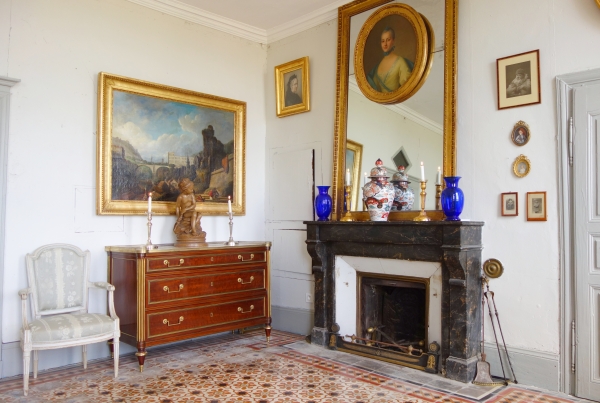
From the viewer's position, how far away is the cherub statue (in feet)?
16.8

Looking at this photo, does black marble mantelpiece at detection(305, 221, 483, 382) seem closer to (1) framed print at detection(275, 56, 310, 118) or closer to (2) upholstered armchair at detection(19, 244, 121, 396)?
(1) framed print at detection(275, 56, 310, 118)

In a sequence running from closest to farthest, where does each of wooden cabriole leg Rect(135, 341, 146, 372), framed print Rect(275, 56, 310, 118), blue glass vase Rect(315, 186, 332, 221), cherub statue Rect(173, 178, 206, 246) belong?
wooden cabriole leg Rect(135, 341, 146, 372)
cherub statue Rect(173, 178, 206, 246)
blue glass vase Rect(315, 186, 332, 221)
framed print Rect(275, 56, 310, 118)

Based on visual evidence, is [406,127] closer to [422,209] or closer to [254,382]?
[422,209]

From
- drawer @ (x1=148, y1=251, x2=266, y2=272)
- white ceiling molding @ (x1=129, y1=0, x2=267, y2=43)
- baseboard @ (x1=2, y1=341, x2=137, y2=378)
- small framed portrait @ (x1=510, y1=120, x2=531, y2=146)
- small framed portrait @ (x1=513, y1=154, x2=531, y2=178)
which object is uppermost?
white ceiling molding @ (x1=129, y1=0, x2=267, y2=43)

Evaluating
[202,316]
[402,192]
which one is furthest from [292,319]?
[402,192]

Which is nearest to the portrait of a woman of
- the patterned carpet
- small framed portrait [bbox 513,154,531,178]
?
small framed portrait [bbox 513,154,531,178]

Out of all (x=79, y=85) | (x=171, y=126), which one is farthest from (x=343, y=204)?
(x=79, y=85)

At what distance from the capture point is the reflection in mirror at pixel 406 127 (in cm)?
459

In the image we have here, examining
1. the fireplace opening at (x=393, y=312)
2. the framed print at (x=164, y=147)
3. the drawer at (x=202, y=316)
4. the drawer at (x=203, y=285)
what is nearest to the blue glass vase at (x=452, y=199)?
the fireplace opening at (x=393, y=312)

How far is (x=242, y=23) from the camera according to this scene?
6.12 meters

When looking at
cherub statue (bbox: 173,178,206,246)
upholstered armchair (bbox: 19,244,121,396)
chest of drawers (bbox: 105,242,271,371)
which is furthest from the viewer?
cherub statue (bbox: 173,178,206,246)

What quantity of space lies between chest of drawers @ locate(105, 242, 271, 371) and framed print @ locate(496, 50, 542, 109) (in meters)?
2.86

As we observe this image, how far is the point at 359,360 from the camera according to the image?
4.70 meters

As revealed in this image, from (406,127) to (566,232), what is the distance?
1.70 m
